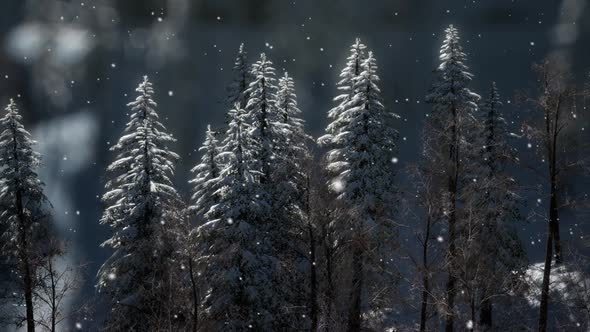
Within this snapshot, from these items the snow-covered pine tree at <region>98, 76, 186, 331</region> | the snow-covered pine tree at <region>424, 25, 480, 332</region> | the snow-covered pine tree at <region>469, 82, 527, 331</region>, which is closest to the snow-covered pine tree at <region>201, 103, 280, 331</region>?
the snow-covered pine tree at <region>98, 76, 186, 331</region>

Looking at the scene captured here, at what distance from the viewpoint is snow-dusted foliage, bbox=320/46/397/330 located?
2186 cm

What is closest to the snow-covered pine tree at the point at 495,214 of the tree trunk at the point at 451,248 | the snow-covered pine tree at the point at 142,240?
the tree trunk at the point at 451,248

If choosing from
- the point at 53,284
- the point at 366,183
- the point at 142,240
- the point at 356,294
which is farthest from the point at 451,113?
the point at 53,284

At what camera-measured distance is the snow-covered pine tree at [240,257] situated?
20.6 meters

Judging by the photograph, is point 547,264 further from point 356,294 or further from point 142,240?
point 142,240

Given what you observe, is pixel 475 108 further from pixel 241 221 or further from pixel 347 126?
pixel 241 221

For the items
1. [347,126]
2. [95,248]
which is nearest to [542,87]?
[347,126]

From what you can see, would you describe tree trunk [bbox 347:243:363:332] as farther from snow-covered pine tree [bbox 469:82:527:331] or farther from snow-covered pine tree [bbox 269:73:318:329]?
snow-covered pine tree [bbox 469:82:527:331]

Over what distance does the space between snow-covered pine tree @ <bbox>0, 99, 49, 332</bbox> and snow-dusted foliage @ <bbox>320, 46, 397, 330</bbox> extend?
15.0m

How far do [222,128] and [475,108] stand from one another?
13115 millimetres

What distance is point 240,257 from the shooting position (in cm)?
2094

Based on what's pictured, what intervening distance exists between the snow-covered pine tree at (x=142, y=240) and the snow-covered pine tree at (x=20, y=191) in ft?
12.7

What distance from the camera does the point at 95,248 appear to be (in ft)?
206

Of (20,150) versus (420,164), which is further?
(20,150)
